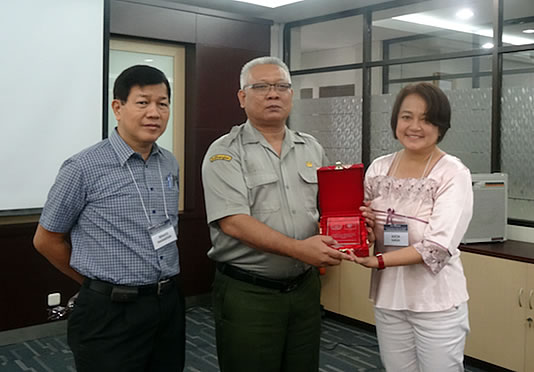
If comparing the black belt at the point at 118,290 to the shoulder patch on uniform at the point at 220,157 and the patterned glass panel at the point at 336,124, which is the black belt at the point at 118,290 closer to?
the shoulder patch on uniform at the point at 220,157

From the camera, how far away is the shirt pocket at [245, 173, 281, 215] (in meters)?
2.17

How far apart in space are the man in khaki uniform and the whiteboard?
7.74 feet

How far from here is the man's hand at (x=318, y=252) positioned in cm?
200

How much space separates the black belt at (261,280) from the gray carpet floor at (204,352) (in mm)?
1759

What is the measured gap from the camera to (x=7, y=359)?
391 cm

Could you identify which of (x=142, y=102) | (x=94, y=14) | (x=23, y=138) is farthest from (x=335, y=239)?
(x=94, y=14)

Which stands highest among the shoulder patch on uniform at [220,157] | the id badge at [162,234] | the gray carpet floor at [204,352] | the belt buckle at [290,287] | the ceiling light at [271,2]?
the ceiling light at [271,2]

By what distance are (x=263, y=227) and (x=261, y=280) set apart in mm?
242

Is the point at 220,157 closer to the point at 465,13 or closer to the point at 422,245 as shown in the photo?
the point at 422,245

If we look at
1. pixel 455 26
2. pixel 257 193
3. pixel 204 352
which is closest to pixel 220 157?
pixel 257 193

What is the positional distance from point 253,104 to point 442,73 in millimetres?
2921

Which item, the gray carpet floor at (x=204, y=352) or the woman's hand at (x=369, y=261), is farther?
the gray carpet floor at (x=204, y=352)

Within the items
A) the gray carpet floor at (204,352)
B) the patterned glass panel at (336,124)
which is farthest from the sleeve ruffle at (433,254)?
the patterned glass panel at (336,124)

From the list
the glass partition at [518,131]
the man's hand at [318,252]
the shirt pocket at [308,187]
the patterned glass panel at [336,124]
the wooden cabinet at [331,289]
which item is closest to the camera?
the man's hand at [318,252]
